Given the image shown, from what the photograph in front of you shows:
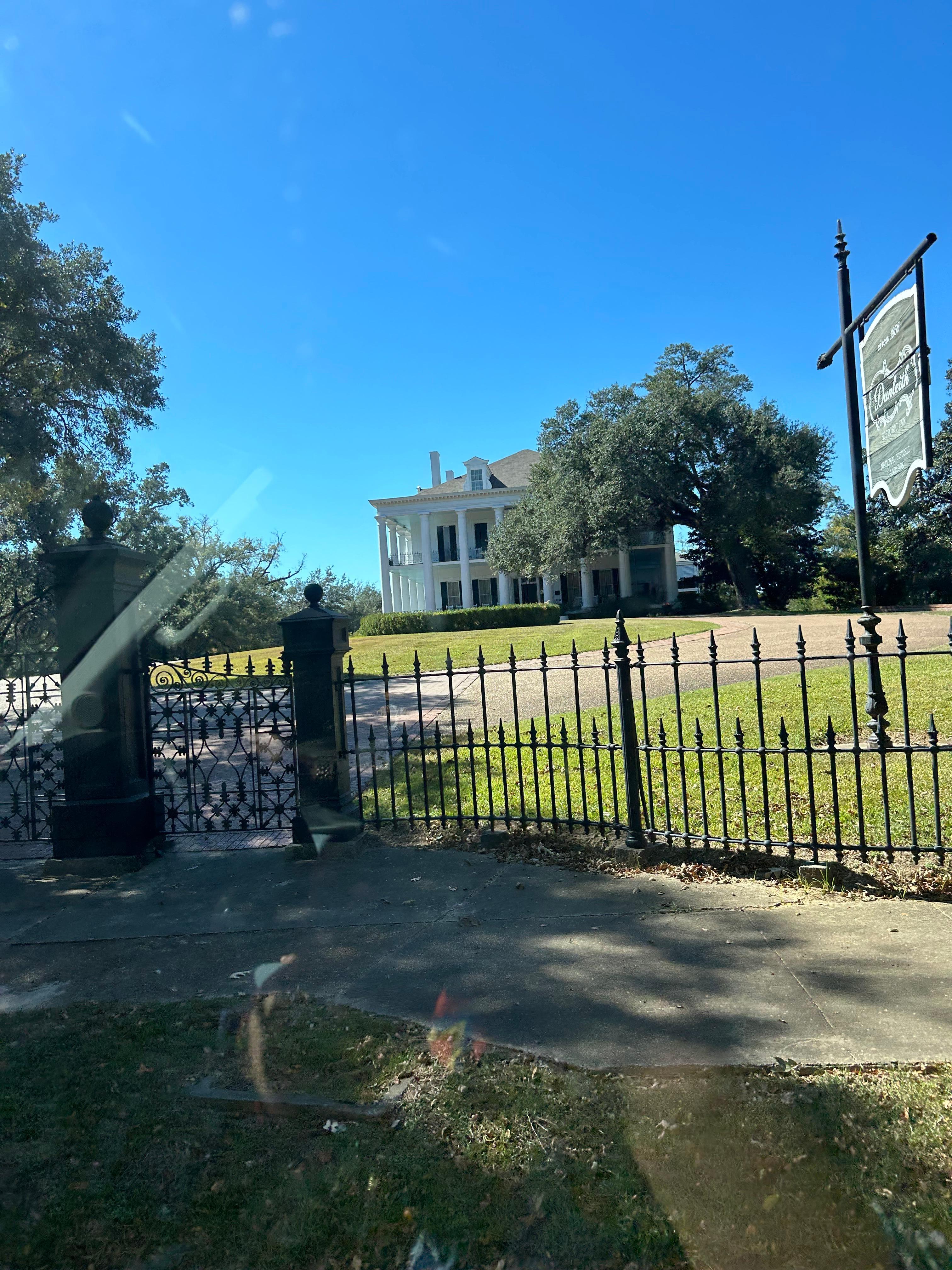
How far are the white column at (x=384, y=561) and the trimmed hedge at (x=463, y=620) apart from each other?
43.6 feet

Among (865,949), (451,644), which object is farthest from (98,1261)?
(451,644)

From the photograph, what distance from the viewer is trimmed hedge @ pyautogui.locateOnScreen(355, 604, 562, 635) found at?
1308 inches

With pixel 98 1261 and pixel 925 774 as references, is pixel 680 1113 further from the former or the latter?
pixel 925 774

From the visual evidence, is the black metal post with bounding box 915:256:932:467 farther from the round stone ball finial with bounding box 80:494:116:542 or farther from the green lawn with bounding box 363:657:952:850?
the round stone ball finial with bounding box 80:494:116:542

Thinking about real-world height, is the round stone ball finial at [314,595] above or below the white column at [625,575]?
below

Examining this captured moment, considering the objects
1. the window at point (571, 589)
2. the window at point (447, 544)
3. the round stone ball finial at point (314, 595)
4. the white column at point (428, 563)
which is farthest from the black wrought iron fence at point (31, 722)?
the window at point (447, 544)

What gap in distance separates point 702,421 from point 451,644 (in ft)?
60.9

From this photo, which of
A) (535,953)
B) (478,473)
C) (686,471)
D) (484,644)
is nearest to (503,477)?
(478,473)

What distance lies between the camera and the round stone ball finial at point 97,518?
6438 millimetres

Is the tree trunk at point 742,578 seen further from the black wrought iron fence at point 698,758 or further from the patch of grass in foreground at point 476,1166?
the patch of grass in foreground at point 476,1166

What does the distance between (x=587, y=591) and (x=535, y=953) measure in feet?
135

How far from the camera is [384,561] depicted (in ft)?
165

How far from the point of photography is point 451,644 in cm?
2170

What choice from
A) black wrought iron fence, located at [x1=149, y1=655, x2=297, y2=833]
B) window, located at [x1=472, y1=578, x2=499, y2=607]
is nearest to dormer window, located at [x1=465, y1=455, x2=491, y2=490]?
window, located at [x1=472, y1=578, x2=499, y2=607]
